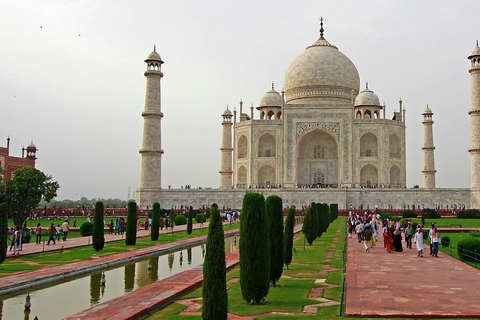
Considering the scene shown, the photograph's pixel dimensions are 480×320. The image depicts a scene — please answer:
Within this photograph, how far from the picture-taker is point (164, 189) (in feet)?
92.7

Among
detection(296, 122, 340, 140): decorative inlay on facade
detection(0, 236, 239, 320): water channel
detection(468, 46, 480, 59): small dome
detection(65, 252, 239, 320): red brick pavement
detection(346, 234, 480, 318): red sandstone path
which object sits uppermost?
detection(468, 46, 480, 59): small dome

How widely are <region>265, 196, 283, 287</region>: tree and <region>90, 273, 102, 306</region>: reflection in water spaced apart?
2.39m

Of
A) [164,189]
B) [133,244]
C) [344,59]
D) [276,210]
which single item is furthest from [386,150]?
[276,210]

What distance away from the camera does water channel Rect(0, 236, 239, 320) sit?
20.8ft

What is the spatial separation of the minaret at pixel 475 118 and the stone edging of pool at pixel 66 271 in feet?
66.4

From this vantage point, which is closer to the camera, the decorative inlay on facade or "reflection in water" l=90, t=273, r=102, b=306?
"reflection in water" l=90, t=273, r=102, b=306

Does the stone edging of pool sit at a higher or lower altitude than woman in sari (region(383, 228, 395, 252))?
lower

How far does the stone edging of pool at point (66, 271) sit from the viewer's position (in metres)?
7.36

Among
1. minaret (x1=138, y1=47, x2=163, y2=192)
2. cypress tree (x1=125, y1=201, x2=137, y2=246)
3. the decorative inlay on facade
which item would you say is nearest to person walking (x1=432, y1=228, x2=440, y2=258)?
cypress tree (x1=125, y1=201, x2=137, y2=246)

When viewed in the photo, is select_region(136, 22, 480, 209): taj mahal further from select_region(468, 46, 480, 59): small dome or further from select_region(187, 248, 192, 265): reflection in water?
select_region(187, 248, 192, 265): reflection in water

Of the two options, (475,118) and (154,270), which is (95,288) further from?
(475,118)

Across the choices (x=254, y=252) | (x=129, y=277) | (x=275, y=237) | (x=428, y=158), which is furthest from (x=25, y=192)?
(x=428, y=158)

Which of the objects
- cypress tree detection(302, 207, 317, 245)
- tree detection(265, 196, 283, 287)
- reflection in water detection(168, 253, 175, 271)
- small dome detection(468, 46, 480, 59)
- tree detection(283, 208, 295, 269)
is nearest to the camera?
tree detection(265, 196, 283, 287)

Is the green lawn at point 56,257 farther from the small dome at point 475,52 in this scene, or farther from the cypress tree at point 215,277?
the small dome at point 475,52
